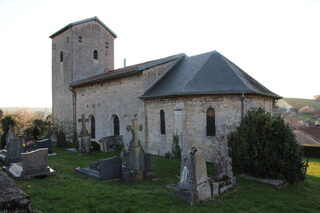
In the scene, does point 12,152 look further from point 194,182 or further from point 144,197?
point 194,182

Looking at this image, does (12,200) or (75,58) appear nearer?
(12,200)

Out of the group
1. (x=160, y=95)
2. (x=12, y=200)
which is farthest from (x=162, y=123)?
(x=12, y=200)

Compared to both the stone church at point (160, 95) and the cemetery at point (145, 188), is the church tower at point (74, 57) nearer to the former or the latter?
the stone church at point (160, 95)

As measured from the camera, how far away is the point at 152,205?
6.14 meters

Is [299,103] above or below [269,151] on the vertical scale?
above

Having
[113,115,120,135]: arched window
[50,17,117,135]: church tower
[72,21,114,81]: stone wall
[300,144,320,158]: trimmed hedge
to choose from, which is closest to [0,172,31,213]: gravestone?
[113,115,120,135]: arched window

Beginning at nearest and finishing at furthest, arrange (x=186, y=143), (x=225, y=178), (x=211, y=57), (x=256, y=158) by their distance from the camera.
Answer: (x=225, y=178), (x=256, y=158), (x=186, y=143), (x=211, y=57)

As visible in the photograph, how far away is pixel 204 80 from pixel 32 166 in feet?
31.3

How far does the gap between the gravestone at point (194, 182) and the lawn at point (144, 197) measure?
21cm

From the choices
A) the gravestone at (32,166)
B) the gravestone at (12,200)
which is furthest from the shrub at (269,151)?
the gravestone at (12,200)

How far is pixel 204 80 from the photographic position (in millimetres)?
13734

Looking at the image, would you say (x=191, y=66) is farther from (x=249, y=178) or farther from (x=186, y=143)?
(x=249, y=178)

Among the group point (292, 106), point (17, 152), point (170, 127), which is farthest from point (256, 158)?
point (292, 106)

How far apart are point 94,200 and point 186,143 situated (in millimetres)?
7967
